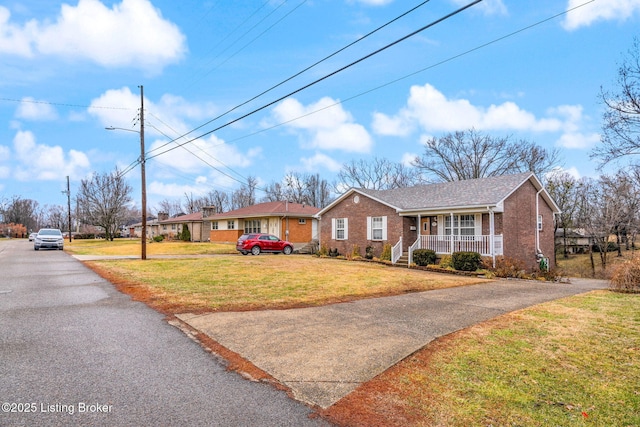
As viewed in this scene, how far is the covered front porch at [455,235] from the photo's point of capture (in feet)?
60.6

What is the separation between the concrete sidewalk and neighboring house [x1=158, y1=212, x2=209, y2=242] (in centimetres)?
3643

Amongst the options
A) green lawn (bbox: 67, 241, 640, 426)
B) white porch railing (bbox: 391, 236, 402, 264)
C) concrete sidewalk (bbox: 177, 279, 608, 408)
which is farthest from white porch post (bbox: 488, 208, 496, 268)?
green lawn (bbox: 67, 241, 640, 426)

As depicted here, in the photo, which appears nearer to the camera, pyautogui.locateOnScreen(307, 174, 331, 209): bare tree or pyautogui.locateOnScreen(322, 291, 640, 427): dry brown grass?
pyautogui.locateOnScreen(322, 291, 640, 427): dry brown grass

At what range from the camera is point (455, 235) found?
20.0 m

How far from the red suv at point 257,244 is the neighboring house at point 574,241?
91.5ft

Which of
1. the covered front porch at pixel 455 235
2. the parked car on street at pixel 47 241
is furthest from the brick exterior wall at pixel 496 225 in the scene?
the parked car on street at pixel 47 241

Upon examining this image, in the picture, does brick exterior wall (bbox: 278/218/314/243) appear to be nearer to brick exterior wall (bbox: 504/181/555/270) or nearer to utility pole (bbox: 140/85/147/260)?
utility pole (bbox: 140/85/147/260)

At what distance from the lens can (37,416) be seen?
11.3 feet

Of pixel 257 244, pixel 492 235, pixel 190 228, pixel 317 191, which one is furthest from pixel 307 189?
pixel 492 235

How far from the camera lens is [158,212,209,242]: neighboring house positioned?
43.0m

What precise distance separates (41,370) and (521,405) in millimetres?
5404

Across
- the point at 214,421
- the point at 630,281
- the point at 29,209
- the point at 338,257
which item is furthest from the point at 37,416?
the point at 29,209

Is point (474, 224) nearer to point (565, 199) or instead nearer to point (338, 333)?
point (338, 333)

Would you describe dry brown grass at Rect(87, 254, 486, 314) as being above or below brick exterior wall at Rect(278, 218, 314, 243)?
below
